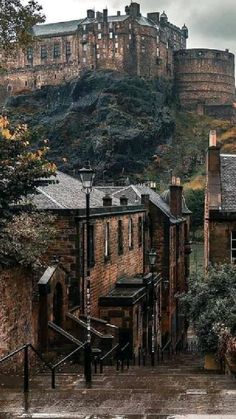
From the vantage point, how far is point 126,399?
12.2 m

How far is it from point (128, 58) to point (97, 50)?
21.5 feet

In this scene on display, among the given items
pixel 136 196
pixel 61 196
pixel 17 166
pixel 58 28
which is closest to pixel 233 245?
pixel 61 196

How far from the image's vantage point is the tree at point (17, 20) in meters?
18.5

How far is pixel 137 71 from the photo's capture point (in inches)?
5236

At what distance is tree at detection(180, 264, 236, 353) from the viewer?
63.6 feet

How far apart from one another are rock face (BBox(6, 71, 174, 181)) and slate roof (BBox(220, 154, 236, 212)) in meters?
78.0

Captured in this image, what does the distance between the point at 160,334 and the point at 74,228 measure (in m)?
17.7

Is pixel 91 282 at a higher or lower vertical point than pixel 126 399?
higher

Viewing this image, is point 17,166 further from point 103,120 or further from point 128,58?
Answer: point 128,58

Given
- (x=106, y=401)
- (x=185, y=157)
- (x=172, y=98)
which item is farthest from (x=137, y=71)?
(x=106, y=401)

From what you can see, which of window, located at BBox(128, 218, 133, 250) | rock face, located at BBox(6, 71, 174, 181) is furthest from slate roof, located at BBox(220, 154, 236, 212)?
rock face, located at BBox(6, 71, 174, 181)

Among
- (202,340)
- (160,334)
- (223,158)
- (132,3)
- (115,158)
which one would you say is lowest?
(160,334)

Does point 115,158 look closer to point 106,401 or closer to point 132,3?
point 132,3

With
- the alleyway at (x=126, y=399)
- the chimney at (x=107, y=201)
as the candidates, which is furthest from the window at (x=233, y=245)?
the alleyway at (x=126, y=399)
